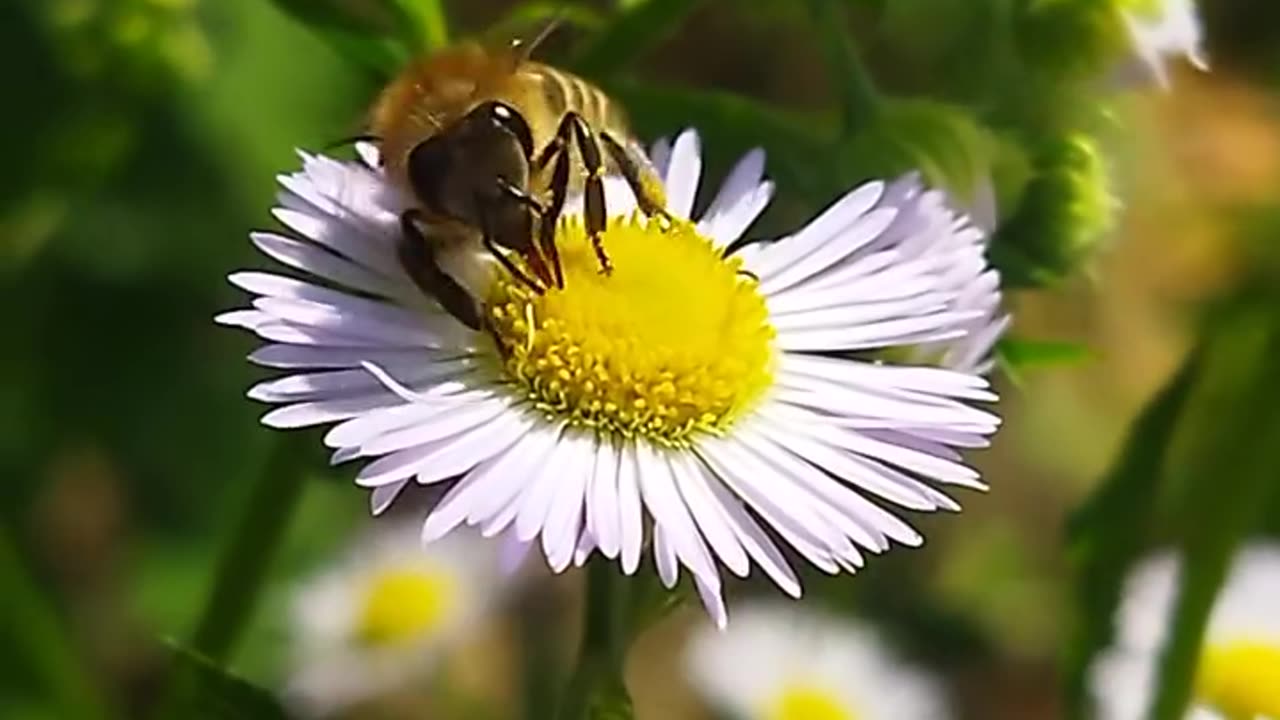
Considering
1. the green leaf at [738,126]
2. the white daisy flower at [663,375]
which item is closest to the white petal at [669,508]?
the white daisy flower at [663,375]

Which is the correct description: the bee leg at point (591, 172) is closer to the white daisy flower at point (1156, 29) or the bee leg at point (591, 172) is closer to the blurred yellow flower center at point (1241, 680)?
the white daisy flower at point (1156, 29)

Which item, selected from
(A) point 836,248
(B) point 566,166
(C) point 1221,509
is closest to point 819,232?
(A) point 836,248

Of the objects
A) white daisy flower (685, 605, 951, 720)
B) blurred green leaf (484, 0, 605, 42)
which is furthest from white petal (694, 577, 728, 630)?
white daisy flower (685, 605, 951, 720)

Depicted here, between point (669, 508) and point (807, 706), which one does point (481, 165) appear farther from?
point (807, 706)

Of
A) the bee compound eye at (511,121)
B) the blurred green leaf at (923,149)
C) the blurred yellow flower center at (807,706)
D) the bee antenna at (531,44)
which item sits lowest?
the blurred yellow flower center at (807,706)

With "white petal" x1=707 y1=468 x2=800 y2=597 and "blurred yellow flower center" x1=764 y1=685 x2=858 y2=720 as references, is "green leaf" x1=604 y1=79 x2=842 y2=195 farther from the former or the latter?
"blurred yellow flower center" x1=764 y1=685 x2=858 y2=720
